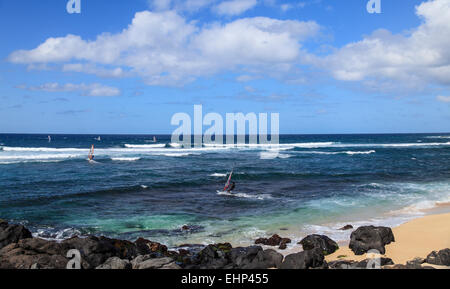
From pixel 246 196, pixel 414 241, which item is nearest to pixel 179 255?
pixel 414 241

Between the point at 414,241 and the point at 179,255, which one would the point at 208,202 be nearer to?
the point at 179,255

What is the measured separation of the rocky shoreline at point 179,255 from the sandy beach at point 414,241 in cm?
29

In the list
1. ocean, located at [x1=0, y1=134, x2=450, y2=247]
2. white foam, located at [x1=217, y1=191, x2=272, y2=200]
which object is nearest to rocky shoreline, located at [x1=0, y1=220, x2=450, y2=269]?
ocean, located at [x1=0, y1=134, x2=450, y2=247]

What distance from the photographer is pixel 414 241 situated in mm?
10609

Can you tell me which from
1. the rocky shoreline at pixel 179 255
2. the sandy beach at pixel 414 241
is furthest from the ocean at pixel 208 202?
the rocky shoreline at pixel 179 255

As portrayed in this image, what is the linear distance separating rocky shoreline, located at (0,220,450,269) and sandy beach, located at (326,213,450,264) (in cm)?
29

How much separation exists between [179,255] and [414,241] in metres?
7.71

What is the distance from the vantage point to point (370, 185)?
2317cm

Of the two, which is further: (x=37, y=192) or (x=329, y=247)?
(x=37, y=192)
